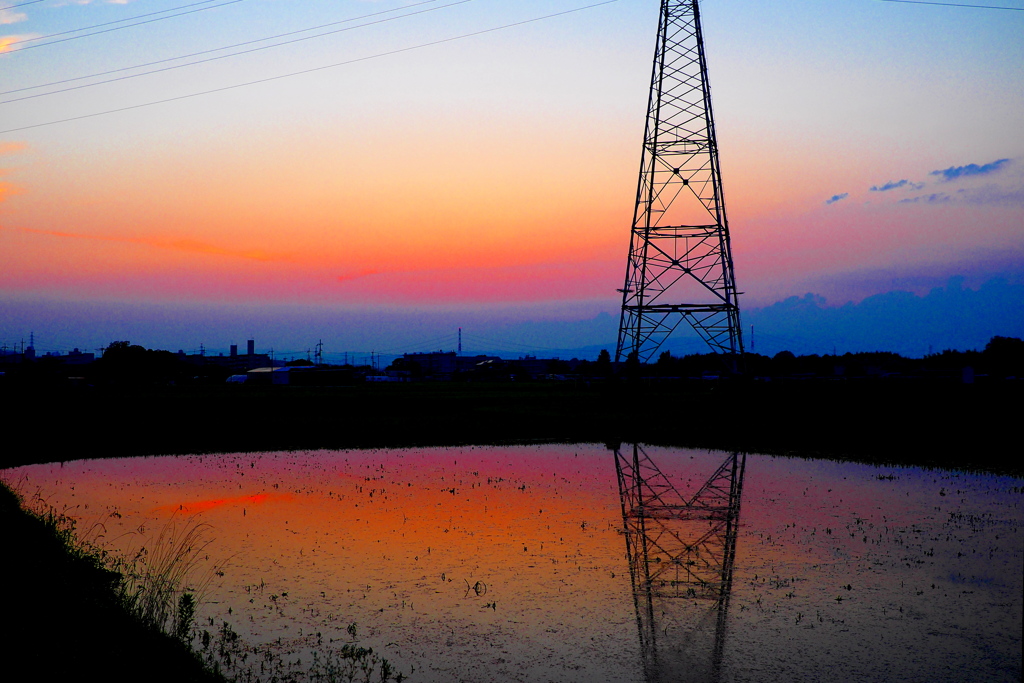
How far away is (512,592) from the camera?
44.1 feet

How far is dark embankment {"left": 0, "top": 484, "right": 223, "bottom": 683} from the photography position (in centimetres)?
914

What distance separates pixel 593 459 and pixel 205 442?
19375mm

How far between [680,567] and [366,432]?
2817 centimetres

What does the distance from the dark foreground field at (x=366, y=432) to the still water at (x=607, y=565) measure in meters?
2.05

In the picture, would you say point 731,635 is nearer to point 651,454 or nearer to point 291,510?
point 291,510

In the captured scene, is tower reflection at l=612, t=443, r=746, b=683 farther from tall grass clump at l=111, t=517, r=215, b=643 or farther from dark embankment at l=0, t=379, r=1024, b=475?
dark embankment at l=0, t=379, r=1024, b=475

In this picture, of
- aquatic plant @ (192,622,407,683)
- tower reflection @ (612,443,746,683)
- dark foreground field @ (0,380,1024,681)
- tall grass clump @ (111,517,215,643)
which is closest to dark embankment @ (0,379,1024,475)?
dark foreground field @ (0,380,1024,681)

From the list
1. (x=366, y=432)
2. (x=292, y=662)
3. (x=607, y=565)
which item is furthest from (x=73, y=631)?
(x=366, y=432)

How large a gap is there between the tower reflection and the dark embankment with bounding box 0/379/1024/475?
10359mm

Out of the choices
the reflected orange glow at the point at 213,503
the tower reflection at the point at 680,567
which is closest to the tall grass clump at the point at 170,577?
the reflected orange glow at the point at 213,503

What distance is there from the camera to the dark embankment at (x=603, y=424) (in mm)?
32000

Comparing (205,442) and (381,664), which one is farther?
(205,442)

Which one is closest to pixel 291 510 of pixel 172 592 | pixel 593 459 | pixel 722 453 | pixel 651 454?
pixel 172 592

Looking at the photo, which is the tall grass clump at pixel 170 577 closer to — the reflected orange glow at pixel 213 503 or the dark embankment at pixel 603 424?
the reflected orange glow at pixel 213 503
